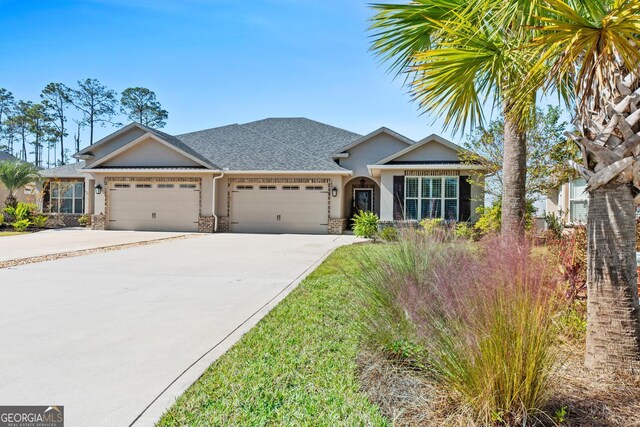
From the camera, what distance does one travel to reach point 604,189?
3.15m

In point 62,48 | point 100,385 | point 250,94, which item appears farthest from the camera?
point 250,94

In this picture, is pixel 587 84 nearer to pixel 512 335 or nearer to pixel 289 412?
pixel 512 335

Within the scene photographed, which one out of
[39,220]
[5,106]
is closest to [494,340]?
[39,220]

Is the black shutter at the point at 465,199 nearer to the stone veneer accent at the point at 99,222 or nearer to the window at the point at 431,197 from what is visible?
the window at the point at 431,197

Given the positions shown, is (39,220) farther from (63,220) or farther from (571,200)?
(571,200)

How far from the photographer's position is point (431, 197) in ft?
60.5

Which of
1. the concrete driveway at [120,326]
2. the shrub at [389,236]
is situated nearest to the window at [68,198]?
the concrete driveway at [120,326]

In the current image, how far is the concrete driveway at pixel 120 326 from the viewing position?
10.1ft

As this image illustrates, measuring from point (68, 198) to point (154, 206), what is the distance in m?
7.21

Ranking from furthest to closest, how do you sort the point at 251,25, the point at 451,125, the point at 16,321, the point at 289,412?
the point at 251,25 → the point at 451,125 → the point at 16,321 → the point at 289,412

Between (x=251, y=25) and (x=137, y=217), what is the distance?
44.4ft

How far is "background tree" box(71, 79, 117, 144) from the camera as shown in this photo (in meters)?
45.5

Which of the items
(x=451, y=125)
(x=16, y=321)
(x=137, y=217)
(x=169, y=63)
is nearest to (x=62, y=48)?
(x=169, y=63)

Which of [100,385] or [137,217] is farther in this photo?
[137,217]
